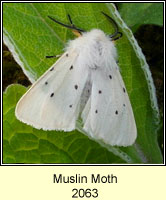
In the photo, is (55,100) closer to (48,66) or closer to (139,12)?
(48,66)

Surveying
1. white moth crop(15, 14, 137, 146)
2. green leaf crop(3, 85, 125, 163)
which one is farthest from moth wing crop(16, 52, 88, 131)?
green leaf crop(3, 85, 125, 163)

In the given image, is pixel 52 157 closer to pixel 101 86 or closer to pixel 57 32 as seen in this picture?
pixel 101 86

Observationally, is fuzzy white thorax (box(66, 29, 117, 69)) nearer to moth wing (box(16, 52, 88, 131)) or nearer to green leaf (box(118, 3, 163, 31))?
moth wing (box(16, 52, 88, 131))

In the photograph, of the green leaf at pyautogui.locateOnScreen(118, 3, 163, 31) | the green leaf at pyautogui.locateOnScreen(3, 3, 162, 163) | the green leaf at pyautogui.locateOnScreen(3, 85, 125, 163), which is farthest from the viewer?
the green leaf at pyautogui.locateOnScreen(118, 3, 163, 31)

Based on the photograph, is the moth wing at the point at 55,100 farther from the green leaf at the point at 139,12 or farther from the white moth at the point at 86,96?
the green leaf at the point at 139,12

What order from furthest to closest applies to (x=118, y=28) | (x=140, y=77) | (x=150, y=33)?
(x=150, y=33), (x=140, y=77), (x=118, y=28)

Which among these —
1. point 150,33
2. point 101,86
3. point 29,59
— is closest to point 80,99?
point 101,86

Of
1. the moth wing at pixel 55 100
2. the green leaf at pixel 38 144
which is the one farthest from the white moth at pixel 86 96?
the green leaf at pixel 38 144

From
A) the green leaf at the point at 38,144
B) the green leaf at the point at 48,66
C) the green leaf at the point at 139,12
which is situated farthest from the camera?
the green leaf at the point at 139,12
